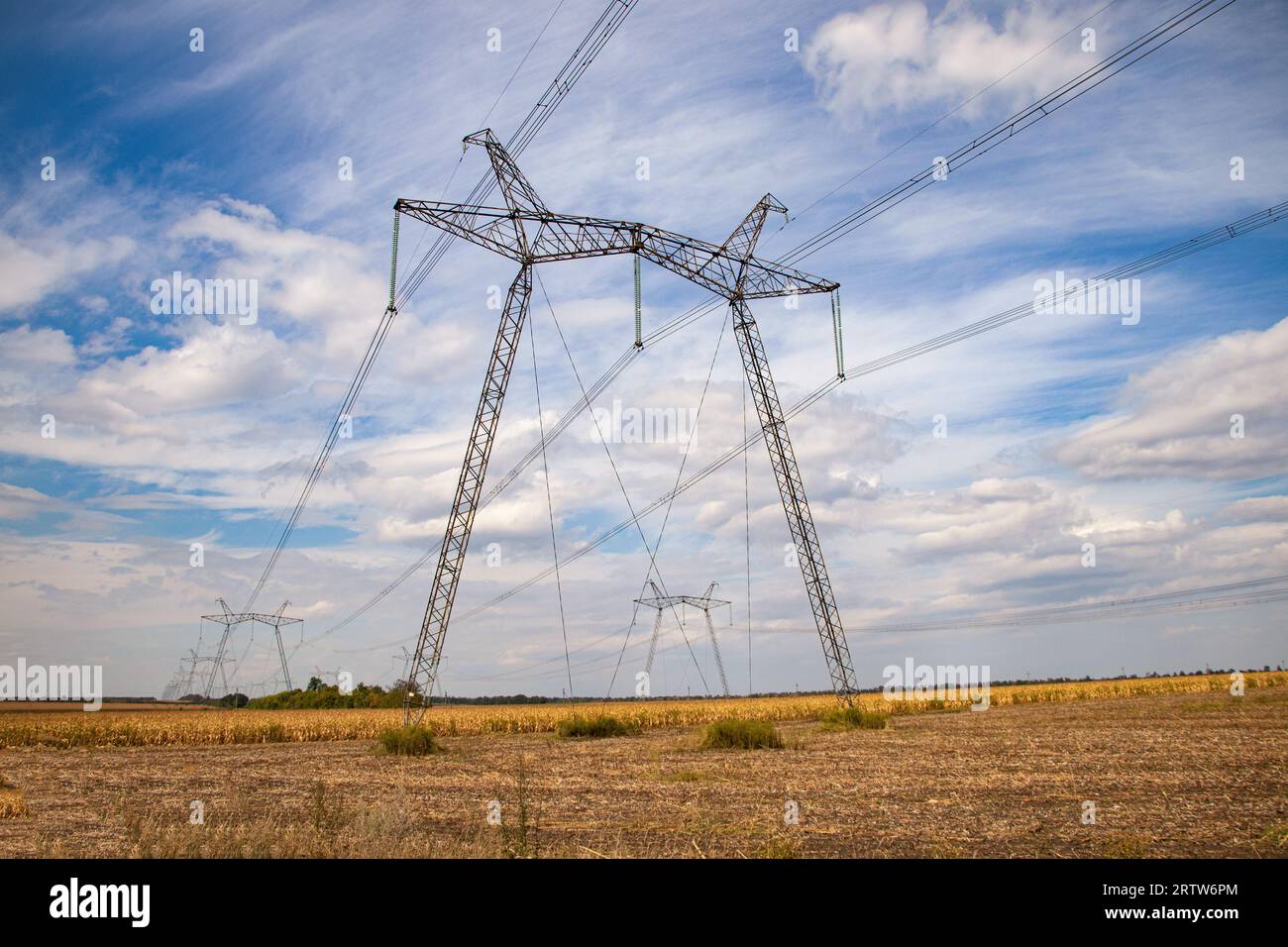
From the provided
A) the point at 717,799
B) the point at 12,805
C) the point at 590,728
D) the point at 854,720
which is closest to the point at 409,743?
the point at 590,728

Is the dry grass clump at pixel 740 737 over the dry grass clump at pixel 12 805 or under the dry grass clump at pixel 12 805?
under

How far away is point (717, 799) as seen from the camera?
1822cm

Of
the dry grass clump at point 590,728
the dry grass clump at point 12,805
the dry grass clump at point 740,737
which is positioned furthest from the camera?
the dry grass clump at point 590,728

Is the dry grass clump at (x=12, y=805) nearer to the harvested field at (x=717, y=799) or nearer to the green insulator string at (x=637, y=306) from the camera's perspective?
the harvested field at (x=717, y=799)

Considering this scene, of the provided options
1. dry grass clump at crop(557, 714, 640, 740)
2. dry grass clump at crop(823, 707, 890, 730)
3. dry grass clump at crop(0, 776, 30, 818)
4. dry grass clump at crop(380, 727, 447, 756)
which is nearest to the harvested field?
dry grass clump at crop(0, 776, 30, 818)

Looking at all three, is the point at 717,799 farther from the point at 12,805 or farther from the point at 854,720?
the point at 854,720

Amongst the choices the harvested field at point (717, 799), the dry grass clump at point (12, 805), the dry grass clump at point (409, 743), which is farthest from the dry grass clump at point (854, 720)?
the dry grass clump at point (12, 805)

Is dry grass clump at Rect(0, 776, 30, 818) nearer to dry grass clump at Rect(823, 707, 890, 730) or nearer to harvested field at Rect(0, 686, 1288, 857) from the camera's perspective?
harvested field at Rect(0, 686, 1288, 857)

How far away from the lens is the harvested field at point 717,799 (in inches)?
488

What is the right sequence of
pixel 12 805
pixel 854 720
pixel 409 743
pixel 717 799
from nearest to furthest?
pixel 717 799 < pixel 12 805 < pixel 409 743 < pixel 854 720

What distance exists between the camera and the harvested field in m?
12.4

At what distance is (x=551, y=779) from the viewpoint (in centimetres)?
2367
